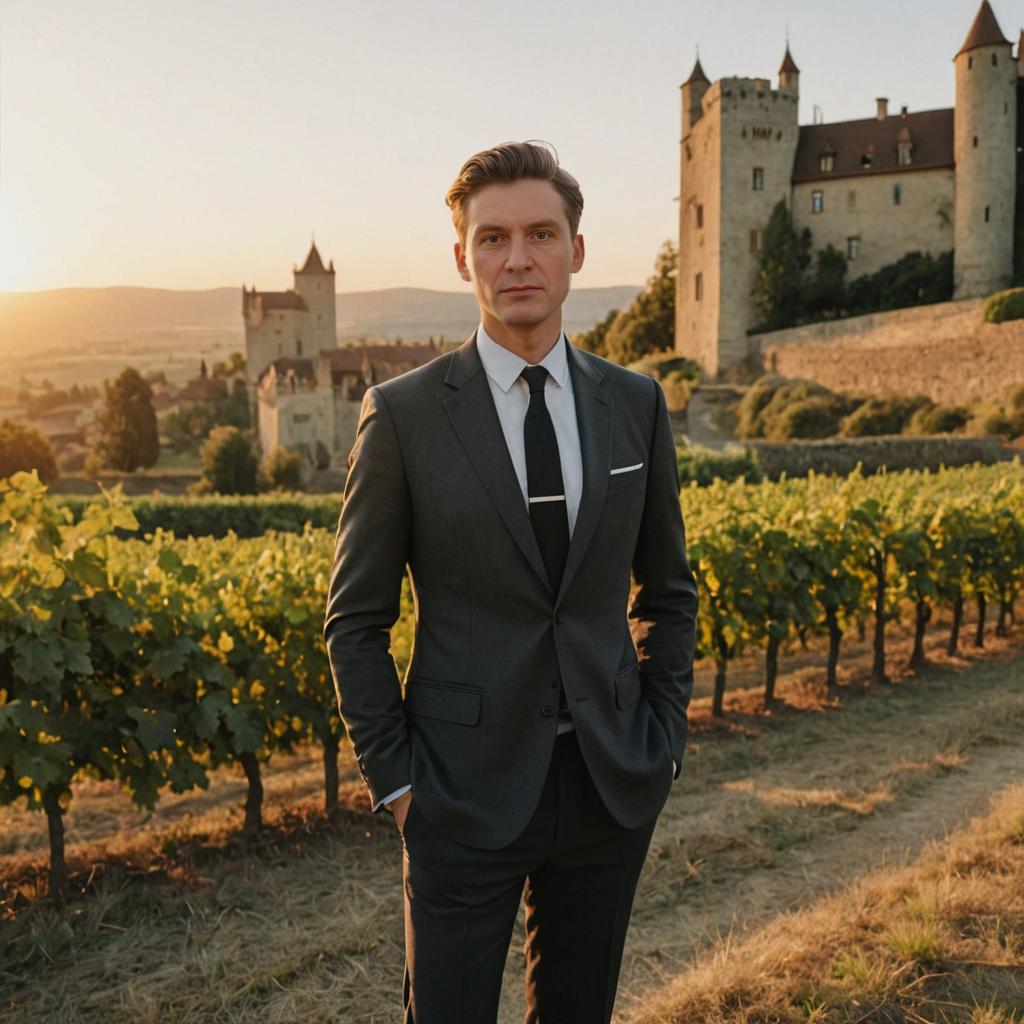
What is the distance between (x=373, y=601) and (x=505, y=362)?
652 millimetres

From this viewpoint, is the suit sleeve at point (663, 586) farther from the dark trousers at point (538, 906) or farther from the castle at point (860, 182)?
the castle at point (860, 182)

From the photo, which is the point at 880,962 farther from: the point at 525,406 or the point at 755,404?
the point at 755,404

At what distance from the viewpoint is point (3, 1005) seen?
4.02m

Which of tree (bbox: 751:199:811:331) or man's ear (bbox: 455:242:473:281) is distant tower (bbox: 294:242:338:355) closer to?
tree (bbox: 751:199:811:331)

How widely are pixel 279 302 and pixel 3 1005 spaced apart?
100498 mm

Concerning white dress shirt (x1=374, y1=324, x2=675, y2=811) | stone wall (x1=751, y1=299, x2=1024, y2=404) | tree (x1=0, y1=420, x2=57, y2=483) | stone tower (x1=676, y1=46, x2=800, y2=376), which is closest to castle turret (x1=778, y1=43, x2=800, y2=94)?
stone tower (x1=676, y1=46, x2=800, y2=376)

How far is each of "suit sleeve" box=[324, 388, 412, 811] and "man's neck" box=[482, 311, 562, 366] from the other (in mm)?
318

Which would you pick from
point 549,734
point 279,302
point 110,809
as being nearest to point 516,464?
point 549,734

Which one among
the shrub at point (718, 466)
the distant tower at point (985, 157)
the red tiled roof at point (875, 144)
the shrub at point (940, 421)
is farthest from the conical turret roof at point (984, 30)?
the shrub at point (718, 466)

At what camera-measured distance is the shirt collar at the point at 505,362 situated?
243 cm

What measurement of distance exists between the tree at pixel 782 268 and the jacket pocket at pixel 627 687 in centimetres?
4987

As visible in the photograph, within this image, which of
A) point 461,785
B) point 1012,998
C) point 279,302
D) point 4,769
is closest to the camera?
point 461,785

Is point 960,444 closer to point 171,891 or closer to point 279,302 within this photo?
point 171,891

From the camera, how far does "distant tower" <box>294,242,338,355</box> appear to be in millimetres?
101688
